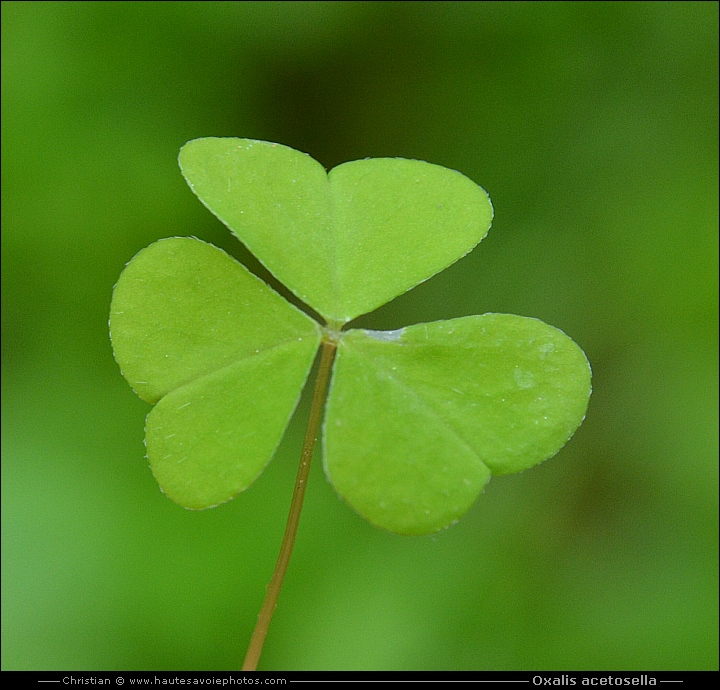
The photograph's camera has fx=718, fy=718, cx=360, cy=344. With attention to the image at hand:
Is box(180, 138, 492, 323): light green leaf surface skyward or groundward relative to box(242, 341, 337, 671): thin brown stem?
skyward

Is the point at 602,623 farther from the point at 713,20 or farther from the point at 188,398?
the point at 713,20

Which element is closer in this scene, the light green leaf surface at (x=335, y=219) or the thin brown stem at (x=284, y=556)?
the thin brown stem at (x=284, y=556)

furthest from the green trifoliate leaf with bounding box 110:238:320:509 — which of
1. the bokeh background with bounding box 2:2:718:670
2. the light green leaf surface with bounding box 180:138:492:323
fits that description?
the bokeh background with bounding box 2:2:718:670

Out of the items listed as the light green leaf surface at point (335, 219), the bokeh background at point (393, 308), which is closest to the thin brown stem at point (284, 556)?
the light green leaf surface at point (335, 219)

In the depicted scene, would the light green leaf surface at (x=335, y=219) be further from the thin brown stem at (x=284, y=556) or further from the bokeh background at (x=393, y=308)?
the bokeh background at (x=393, y=308)

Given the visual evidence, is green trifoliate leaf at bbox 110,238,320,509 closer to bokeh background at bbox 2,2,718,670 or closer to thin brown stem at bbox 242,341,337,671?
thin brown stem at bbox 242,341,337,671
